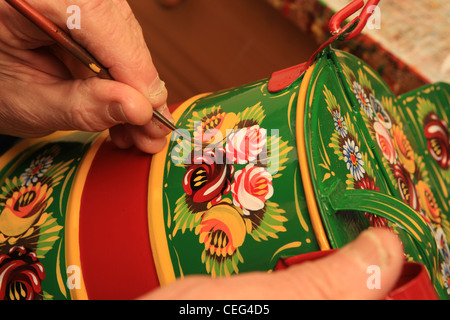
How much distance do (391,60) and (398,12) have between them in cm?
18

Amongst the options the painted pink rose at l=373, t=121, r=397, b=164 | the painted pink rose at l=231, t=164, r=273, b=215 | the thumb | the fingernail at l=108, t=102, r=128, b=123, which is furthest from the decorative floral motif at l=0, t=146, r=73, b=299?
the painted pink rose at l=373, t=121, r=397, b=164

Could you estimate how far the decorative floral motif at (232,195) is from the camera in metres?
0.46

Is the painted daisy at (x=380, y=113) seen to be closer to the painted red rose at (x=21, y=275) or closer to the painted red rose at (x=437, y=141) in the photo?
the painted red rose at (x=437, y=141)

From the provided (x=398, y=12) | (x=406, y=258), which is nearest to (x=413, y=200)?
(x=406, y=258)

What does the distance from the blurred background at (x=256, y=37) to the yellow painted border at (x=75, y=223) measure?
0.64m

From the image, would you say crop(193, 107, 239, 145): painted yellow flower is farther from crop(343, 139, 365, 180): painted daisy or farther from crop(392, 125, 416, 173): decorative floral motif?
crop(392, 125, 416, 173): decorative floral motif

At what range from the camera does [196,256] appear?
18.7 inches

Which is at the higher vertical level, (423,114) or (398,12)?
(398,12)

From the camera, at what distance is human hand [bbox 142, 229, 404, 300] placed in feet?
0.91

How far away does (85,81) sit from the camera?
1.75ft

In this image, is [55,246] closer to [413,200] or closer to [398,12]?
[413,200]

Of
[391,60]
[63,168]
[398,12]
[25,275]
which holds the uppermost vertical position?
[398,12]

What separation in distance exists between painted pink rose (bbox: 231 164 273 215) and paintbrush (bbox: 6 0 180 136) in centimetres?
15
